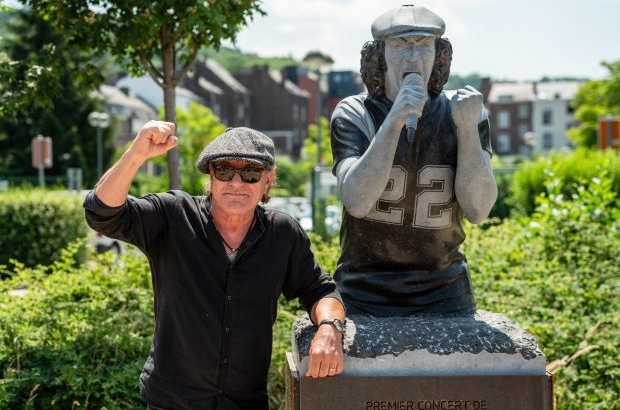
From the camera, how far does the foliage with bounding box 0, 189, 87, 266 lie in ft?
45.2

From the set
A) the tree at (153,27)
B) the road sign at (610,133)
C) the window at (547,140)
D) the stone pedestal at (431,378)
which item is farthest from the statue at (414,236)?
the window at (547,140)

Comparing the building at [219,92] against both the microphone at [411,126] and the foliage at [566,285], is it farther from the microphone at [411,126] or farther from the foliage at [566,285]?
the microphone at [411,126]

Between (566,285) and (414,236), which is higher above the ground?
(414,236)

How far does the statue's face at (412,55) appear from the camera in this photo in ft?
10.7

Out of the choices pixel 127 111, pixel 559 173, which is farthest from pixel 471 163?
pixel 127 111

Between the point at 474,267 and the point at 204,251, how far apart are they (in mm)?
4680

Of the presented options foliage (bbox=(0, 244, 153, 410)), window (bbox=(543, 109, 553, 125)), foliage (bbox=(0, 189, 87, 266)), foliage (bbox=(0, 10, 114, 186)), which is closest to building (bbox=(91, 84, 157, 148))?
foliage (bbox=(0, 10, 114, 186))

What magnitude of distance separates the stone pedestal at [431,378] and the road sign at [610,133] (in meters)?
15.9

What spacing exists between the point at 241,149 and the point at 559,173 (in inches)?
398

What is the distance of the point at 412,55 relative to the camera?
3.25m

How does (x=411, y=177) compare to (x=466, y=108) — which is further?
(x=411, y=177)

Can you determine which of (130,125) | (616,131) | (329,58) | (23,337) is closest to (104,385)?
(23,337)

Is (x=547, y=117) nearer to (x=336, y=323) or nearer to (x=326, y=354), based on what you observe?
(x=336, y=323)

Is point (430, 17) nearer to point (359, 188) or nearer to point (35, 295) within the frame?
point (359, 188)
